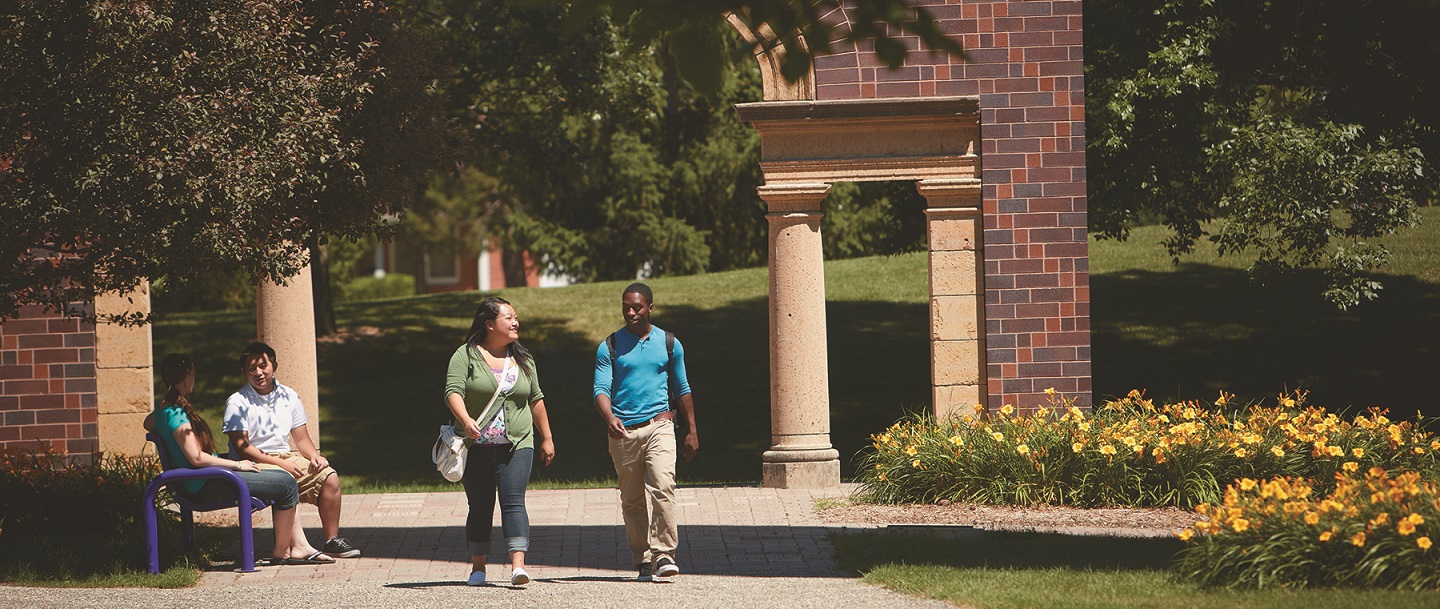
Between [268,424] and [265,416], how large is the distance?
48 millimetres

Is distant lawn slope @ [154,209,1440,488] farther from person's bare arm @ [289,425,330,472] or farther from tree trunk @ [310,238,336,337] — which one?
person's bare arm @ [289,425,330,472]

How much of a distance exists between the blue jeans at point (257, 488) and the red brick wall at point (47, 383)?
3.63m

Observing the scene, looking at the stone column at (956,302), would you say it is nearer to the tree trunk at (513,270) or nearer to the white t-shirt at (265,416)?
A: the white t-shirt at (265,416)

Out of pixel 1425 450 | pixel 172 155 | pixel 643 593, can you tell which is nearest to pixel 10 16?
pixel 172 155

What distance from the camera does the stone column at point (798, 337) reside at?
10938mm

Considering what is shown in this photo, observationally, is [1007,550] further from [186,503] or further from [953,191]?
[186,503]

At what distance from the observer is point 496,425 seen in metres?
7.02

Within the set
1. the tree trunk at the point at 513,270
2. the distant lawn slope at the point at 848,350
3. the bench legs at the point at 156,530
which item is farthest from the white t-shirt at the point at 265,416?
the tree trunk at the point at 513,270

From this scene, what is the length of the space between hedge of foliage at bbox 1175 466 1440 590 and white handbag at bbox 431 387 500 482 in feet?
10.9

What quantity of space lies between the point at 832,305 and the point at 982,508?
42.4ft

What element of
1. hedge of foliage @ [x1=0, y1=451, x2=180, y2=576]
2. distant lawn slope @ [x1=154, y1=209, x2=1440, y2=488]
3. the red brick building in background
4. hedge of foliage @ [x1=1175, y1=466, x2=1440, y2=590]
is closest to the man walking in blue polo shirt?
hedge of foliage @ [x1=1175, y1=466, x2=1440, y2=590]

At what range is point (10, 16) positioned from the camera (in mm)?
7152

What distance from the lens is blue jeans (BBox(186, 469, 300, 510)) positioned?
303 inches

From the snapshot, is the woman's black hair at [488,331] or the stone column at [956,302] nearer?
the woman's black hair at [488,331]
